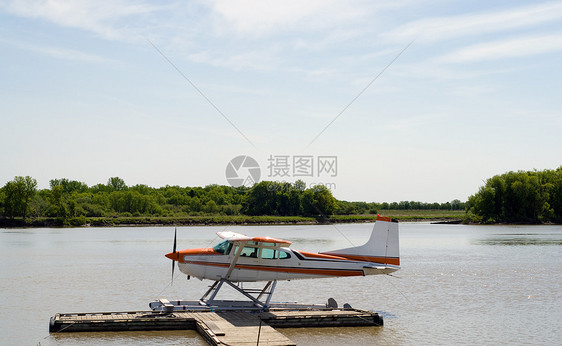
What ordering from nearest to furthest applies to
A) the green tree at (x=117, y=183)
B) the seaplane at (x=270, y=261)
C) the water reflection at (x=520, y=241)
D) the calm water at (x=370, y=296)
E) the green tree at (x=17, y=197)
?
the calm water at (x=370, y=296)
the seaplane at (x=270, y=261)
the water reflection at (x=520, y=241)
the green tree at (x=17, y=197)
the green tree at (x=117, y=183)

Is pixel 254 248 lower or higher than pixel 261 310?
higher

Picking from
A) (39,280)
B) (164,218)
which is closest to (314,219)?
(164,218)

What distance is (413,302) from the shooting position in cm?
1401

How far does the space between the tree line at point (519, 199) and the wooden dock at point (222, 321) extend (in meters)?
66.8

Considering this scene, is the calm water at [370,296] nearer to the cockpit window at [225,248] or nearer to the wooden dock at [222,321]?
the wooden dock at [222,321]

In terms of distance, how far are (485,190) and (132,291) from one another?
6556 cm

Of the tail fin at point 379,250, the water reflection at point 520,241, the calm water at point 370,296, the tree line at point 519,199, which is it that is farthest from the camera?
the tree line at point 519,199

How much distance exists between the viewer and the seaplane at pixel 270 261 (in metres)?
11.6

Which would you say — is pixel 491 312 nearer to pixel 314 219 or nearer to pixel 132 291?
pixel 132 291

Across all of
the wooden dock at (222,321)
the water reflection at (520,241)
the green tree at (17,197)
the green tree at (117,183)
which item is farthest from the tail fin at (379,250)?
the green tree at (117,183)

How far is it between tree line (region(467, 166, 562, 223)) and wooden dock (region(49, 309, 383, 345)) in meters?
66.8

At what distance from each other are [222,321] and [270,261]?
6.29 ft

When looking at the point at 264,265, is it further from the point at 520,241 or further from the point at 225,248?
the point at 520,241

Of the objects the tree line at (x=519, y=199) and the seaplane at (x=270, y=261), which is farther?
the tree line at (x=519, y=199)
